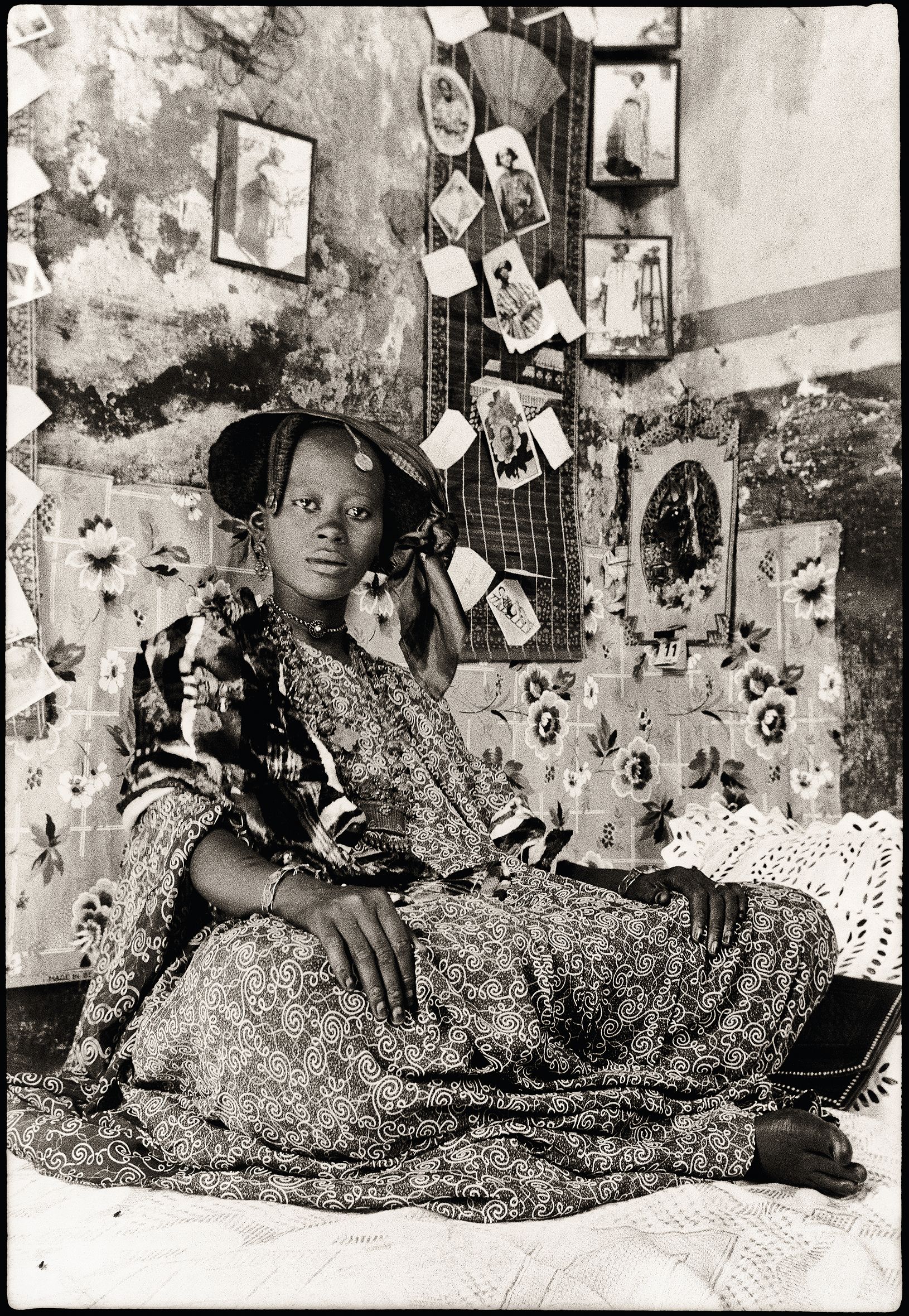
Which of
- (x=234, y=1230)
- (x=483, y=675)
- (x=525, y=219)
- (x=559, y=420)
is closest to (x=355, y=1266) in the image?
(x=234, y=1230)

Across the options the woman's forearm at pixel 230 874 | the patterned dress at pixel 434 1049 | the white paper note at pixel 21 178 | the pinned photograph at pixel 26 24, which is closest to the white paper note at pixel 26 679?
the patterned dress at pixel 434 1049

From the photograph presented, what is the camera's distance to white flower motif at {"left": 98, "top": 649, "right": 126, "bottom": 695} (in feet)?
5.99

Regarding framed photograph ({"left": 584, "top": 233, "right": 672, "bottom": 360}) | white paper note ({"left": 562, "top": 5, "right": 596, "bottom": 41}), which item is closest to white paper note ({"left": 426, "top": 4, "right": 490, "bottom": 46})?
white paper note ({"left": 562, "top": 5, "right": 596, "bottom": 41})

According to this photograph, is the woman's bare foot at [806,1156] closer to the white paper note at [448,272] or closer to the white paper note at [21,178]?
the white paper note at [448,272]

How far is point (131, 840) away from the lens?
1756 millimetres

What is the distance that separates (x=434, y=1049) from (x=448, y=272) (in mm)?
1433

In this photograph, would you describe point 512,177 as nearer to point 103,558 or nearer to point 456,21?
point 456,21

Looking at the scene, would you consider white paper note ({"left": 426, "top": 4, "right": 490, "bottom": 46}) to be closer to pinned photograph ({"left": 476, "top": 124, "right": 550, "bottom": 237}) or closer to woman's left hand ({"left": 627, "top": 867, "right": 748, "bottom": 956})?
pinned photograph ({"left": 476, "top": 124, "right": 550, "bottom": 237})

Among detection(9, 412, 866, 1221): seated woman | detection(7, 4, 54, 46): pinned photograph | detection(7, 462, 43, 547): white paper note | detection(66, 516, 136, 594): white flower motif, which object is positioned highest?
detection(7, 4, 54, 46): pinned photograph

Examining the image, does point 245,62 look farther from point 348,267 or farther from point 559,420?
point 559,420

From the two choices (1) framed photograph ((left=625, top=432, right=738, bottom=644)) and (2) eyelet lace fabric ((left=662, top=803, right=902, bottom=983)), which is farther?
(1) framed photograph ((left=625, top=432, right=738, bottom=644))

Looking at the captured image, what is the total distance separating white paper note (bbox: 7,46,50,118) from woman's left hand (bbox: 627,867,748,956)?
62.2 inches

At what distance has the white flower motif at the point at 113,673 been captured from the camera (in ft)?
5.99

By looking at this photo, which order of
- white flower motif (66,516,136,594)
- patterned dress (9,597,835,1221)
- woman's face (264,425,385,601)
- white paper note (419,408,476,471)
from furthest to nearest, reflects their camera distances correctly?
white paper note (419,408,476,471) → woman's face (264,425,385,601) → white flower motif (66,516,136,594) → patterned dress (9,597,835,1221)
